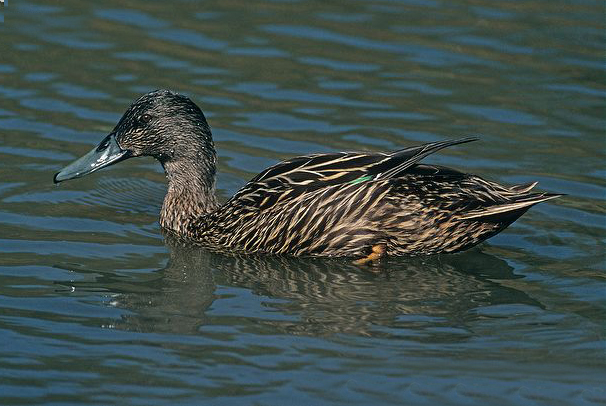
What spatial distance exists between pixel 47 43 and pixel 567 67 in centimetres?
615

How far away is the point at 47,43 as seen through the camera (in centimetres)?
1551

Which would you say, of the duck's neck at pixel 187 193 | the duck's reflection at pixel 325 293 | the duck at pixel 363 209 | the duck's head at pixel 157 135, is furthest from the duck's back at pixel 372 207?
the duck's head at pixel 157 135

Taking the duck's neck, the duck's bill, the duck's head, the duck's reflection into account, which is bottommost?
the duck's reflection

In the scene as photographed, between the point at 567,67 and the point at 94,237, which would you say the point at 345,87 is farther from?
the point at 94,237

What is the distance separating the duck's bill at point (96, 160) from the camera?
1127 centimetres

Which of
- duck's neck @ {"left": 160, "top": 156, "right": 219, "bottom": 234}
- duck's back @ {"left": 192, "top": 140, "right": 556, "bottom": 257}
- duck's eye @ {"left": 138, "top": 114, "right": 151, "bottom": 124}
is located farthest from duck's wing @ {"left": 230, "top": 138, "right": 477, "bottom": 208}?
duck's eye @ {"left": 138, "top": 114, "right": 151, "bottom": 124}

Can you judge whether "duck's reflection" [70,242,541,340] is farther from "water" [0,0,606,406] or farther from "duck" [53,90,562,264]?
"duck" [53,90,562,264]

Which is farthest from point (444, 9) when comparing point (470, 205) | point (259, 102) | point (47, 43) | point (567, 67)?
point (470, 205)

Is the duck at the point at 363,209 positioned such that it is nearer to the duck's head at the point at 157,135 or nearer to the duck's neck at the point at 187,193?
the duck's neck at the point at 187,193

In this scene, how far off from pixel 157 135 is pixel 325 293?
2.64 meters

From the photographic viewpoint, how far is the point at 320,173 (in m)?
10.7

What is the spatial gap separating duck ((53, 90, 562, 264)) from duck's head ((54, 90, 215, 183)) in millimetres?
369

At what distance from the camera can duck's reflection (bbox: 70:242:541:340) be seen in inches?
352

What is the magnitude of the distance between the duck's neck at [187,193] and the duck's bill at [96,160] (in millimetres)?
483
